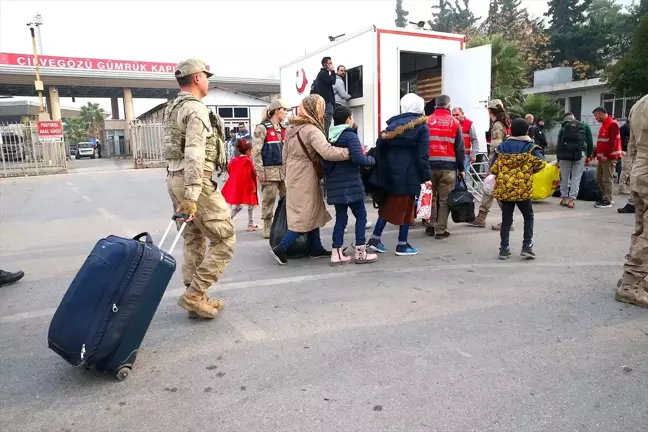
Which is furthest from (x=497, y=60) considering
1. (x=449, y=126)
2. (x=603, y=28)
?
(x=603, y=28)

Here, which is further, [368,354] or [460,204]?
[460,204]

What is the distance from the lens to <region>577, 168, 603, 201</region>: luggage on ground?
9.16 metres

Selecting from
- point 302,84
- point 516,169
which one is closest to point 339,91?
point 302,84

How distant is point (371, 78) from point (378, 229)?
3.89m

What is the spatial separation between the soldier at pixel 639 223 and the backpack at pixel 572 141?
4.65m

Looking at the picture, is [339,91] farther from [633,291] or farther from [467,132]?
[633,291]

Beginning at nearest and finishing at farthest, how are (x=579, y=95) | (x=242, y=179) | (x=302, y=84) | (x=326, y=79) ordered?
(x=242, y=179), (x=326, y=79), (x=302, y=84), (x=579, y=95)

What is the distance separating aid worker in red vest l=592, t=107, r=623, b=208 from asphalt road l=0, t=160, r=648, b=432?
139 inches

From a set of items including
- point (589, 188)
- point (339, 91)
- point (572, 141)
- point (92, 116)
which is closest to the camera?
point (572, 141)

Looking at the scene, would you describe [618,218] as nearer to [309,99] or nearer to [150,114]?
[309,99]

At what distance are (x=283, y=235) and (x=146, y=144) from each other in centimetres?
1956

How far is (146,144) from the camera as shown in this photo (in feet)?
75.4

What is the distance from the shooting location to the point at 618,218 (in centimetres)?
755

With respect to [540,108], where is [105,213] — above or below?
below
